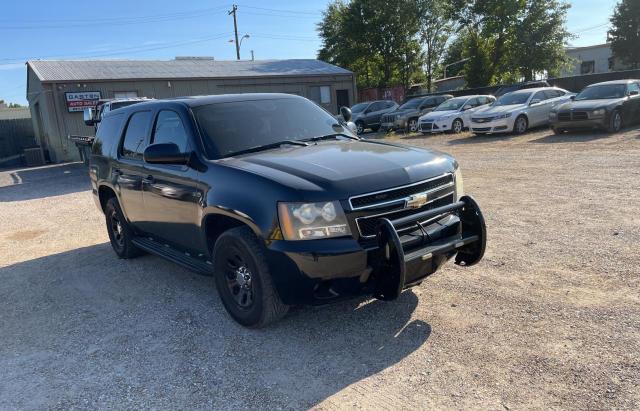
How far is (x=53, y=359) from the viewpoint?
4.03 m

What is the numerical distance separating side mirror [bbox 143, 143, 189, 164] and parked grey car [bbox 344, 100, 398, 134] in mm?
21486

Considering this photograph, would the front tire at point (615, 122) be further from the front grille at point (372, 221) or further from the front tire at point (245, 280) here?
the front tire at point (245, 280)

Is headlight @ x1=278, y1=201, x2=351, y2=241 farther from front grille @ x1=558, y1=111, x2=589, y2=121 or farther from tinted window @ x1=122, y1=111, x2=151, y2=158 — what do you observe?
front grille @ x1=558, y1=111, x2=589, y2=121

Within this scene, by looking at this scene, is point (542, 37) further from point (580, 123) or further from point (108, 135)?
point (108, 135)

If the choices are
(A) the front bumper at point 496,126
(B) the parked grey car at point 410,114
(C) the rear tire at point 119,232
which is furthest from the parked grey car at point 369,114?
(C) the rear tire at point 119,232

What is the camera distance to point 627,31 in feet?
143

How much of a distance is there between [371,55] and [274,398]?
4191cm

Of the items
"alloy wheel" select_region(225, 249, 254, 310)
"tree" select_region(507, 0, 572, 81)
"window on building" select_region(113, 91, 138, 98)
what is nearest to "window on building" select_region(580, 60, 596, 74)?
"tree" select_region(507, 0, 572, 81)

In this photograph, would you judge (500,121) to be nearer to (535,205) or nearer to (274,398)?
(535,205)

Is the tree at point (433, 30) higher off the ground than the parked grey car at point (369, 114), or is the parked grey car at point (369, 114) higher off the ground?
the tree at point (433, 30)

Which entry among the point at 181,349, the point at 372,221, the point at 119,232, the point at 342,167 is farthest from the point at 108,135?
the point at 372,221

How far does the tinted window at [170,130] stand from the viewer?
4754 mm

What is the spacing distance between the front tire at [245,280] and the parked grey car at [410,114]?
19.2m

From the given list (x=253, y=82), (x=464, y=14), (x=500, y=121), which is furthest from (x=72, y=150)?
(x=464, y=14)
